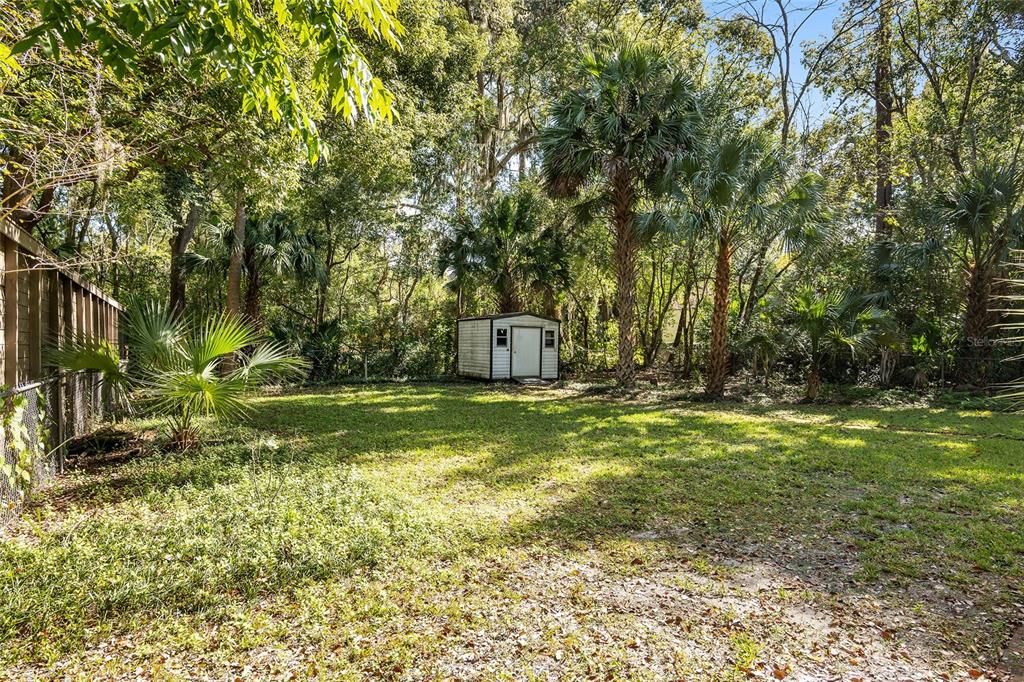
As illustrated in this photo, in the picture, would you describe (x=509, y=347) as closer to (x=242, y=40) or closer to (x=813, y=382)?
(x=813, y=382)

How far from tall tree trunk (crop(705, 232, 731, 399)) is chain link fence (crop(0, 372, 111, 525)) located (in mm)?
10635

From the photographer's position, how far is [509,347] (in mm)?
15359

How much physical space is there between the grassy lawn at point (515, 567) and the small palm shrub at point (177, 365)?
54cm

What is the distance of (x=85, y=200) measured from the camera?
1074 cm

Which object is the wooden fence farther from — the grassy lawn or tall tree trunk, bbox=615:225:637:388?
tall tree trunk, bbox=615:225:637:388

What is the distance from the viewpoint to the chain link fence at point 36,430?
364cm

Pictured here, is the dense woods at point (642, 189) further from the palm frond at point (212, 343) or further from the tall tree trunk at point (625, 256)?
the palm frond at point (212, 343)

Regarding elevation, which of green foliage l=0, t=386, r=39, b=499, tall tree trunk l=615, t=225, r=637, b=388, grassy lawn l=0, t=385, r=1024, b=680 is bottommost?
grassy lawn l=0, t=385, r=1024, b=680

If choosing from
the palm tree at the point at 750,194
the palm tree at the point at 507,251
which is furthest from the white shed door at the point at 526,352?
the palm tree at the point at 750,194

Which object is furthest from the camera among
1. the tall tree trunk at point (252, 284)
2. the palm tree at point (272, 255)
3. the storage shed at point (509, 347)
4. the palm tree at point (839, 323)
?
the storage shed at point (509, 347)

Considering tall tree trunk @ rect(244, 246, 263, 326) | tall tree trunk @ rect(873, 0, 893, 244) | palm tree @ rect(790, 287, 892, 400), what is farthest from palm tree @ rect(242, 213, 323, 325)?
tall tree trunk @ rect(873, 0, 893, 244)

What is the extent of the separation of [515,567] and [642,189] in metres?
10.5

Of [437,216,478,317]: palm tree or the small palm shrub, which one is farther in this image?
[437,216,478,317]: palm tree

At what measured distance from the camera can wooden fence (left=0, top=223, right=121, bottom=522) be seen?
377 centimetres
